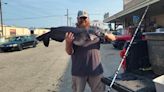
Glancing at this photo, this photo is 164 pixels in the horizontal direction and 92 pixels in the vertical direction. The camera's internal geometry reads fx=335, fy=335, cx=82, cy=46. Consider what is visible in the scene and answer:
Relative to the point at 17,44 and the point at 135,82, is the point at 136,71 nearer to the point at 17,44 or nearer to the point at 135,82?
the point at 135,82

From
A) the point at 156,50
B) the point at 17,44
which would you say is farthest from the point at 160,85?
the point at 17,44

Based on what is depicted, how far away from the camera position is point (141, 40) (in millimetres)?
4992

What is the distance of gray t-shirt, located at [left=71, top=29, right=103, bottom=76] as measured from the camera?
Answer: 4.82m

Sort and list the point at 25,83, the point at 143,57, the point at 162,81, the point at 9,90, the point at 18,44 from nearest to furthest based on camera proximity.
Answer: the point at 162,81 < the point at 143,57 < the point at 9,90 < the point at 25,83 < the point at 18,44

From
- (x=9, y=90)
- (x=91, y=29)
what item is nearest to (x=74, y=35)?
(x=91, y=29)

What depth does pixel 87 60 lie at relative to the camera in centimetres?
482

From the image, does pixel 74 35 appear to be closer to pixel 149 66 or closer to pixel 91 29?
pixel 91 29

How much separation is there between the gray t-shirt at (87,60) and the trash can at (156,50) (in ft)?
2.48

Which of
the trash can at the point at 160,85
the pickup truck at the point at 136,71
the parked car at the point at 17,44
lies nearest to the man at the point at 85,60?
the pickup truck at the point at 136,71

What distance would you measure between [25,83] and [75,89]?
218 inches

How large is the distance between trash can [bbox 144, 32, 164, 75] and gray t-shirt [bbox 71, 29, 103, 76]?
2.48 feet

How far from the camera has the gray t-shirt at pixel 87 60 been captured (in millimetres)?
4816

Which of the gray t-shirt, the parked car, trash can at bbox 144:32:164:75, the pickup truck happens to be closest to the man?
the gray t-shirt

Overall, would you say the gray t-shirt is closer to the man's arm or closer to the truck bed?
the man's arm
